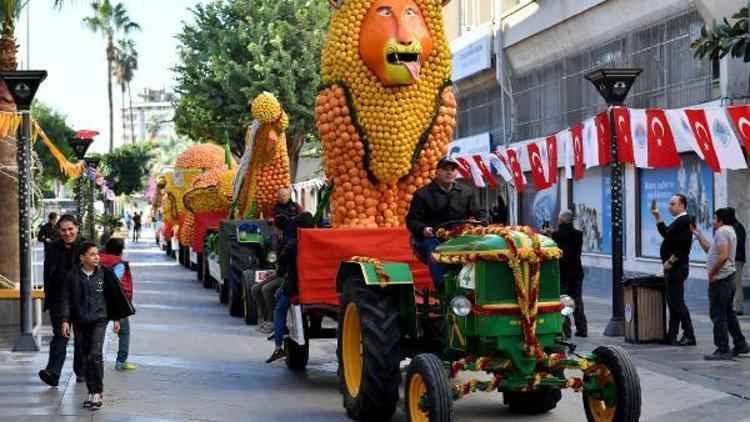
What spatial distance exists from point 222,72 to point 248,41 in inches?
62.7

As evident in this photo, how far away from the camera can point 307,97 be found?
4391cm

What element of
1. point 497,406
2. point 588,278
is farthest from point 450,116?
point 588,278

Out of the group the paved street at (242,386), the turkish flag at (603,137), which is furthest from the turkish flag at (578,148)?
the paved street at (242,386)

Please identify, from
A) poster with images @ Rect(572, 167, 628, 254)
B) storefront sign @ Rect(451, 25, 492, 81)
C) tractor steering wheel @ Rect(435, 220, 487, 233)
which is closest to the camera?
tractor steering wheel @ Rect(435, 220, 487, 233)

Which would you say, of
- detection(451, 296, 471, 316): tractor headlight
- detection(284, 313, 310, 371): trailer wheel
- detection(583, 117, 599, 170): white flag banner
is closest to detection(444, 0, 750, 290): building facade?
detection(583, 117, 599, 170): white flag banner

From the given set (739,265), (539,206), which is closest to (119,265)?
(739,265)

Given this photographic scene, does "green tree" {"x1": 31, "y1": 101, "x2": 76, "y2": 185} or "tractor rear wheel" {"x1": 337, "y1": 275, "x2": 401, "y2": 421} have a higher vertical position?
"green tree" {"x1": 31, "y1": 101, "x2": 76, "y2": 185}

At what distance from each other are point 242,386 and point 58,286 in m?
1.99

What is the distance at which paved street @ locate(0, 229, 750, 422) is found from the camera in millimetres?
10250

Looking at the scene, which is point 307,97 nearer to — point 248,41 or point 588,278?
point 248,41

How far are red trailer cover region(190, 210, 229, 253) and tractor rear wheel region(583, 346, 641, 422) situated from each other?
19966 millimetres

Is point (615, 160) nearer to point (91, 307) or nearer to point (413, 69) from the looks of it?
point (413, 69)

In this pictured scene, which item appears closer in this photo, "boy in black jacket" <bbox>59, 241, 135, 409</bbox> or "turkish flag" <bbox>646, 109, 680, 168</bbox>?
"boy in black jacket" <bbox>59, 241, 135, 409</bbox>

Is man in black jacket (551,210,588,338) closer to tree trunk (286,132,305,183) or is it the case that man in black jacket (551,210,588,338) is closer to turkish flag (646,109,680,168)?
turkish flag (646,109,680,168)
